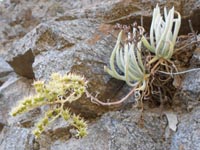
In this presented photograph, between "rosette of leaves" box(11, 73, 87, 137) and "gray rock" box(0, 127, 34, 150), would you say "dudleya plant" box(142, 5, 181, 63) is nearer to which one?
A: "rosette of leaves" box(11, 73, 87, 137)

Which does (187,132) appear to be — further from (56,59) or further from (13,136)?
(13,136)

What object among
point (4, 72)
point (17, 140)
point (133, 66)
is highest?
point (133, 66)

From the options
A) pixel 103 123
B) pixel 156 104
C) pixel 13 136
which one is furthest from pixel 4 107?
pixel 156 104

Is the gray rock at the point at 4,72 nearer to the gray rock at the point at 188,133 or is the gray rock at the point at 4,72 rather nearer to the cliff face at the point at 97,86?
the cliff face at the point at 97,86

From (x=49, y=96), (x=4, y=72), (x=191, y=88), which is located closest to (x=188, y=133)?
(x=191, y=88)

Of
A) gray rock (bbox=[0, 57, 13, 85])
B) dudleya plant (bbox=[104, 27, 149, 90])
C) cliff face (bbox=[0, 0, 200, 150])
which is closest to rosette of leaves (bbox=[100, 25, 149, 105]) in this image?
dudleya plant (bbox=[104, 27, 149, 90])

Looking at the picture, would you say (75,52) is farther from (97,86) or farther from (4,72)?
(4,72)
